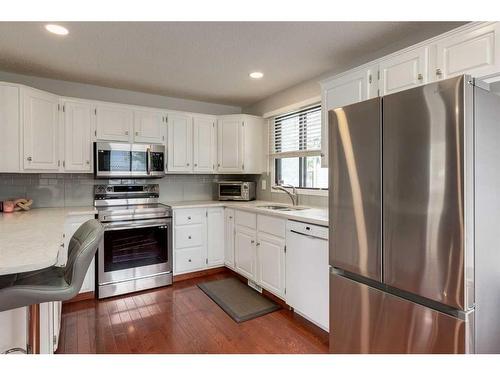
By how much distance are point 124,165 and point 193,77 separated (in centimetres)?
126

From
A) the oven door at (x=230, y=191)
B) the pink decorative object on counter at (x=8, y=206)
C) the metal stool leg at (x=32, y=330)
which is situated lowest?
the metal stool leg at (x=32, y=330)

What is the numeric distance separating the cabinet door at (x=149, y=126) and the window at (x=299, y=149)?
1.47 m

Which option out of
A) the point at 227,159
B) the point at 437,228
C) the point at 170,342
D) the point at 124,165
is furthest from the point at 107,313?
the point at 437,228

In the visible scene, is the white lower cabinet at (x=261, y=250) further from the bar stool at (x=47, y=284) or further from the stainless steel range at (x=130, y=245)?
the bar stool at (x=47, y=284)

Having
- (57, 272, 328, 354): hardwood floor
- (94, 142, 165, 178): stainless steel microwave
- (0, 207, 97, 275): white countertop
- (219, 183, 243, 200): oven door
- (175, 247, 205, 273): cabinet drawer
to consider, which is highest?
(94, 142, 165, 178): stainless steel microwave

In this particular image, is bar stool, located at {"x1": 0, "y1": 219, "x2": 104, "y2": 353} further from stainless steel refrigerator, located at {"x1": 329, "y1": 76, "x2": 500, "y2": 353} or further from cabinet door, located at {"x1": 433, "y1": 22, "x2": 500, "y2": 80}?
cabinet door, located at {"x1": 433, "y1": 22, "x2": 500, "y2": 80}

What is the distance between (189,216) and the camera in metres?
3.39

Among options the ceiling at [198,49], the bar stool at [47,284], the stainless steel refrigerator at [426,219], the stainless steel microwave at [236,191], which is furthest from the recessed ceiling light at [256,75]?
the bar stool at [47,284]

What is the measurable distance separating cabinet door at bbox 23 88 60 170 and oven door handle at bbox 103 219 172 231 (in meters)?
0.84

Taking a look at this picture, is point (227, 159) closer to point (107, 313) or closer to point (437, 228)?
point (107, 313)

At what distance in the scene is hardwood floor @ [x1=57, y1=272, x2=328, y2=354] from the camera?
2053 millimetres

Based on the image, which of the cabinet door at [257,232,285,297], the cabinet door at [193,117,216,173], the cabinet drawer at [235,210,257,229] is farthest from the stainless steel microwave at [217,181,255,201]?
the cabinet door at [257,232,285,297]

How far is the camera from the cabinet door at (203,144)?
3.76m

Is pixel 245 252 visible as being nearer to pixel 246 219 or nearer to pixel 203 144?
pixel 246 219
